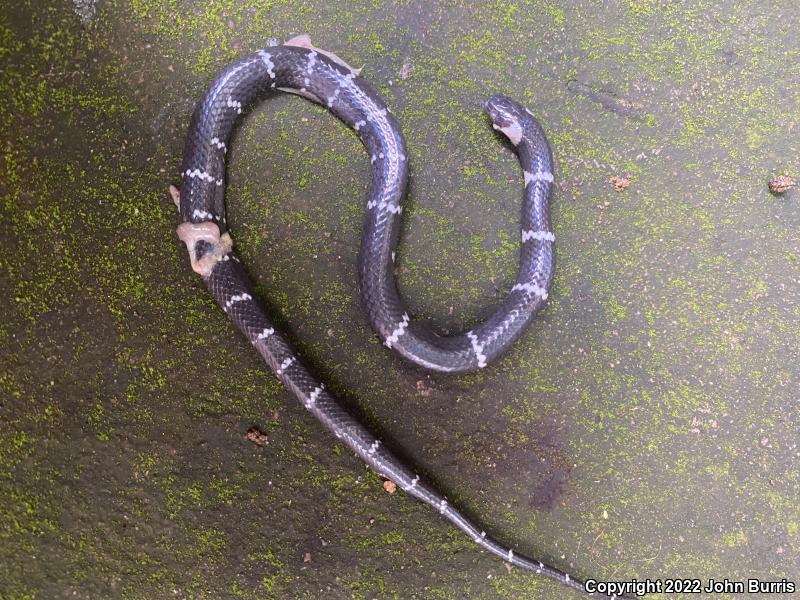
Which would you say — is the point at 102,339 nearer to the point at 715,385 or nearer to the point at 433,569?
the point at 433,569

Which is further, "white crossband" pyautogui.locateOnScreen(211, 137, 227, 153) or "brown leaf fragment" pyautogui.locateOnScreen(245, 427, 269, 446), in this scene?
"brown leaf fragment" pyautogui.locateOnScreen(245, 427, 269, 446)

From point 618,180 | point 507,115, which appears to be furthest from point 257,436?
point 618,180

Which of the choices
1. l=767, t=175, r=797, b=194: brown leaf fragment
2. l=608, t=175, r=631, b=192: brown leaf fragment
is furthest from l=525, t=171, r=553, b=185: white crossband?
l=767, t=175, r=797, b=194: brown leaf fragment

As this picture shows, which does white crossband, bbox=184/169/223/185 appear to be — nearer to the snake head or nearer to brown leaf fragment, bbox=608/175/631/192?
the snake head

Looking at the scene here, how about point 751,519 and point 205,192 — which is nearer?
point 205,192

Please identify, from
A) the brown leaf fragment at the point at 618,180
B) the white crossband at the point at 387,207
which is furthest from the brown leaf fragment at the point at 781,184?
the white crossband at the point at 387,207

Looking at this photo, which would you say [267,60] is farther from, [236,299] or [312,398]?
[312,398]

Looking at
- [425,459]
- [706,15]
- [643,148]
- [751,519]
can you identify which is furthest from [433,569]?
[706,15]
